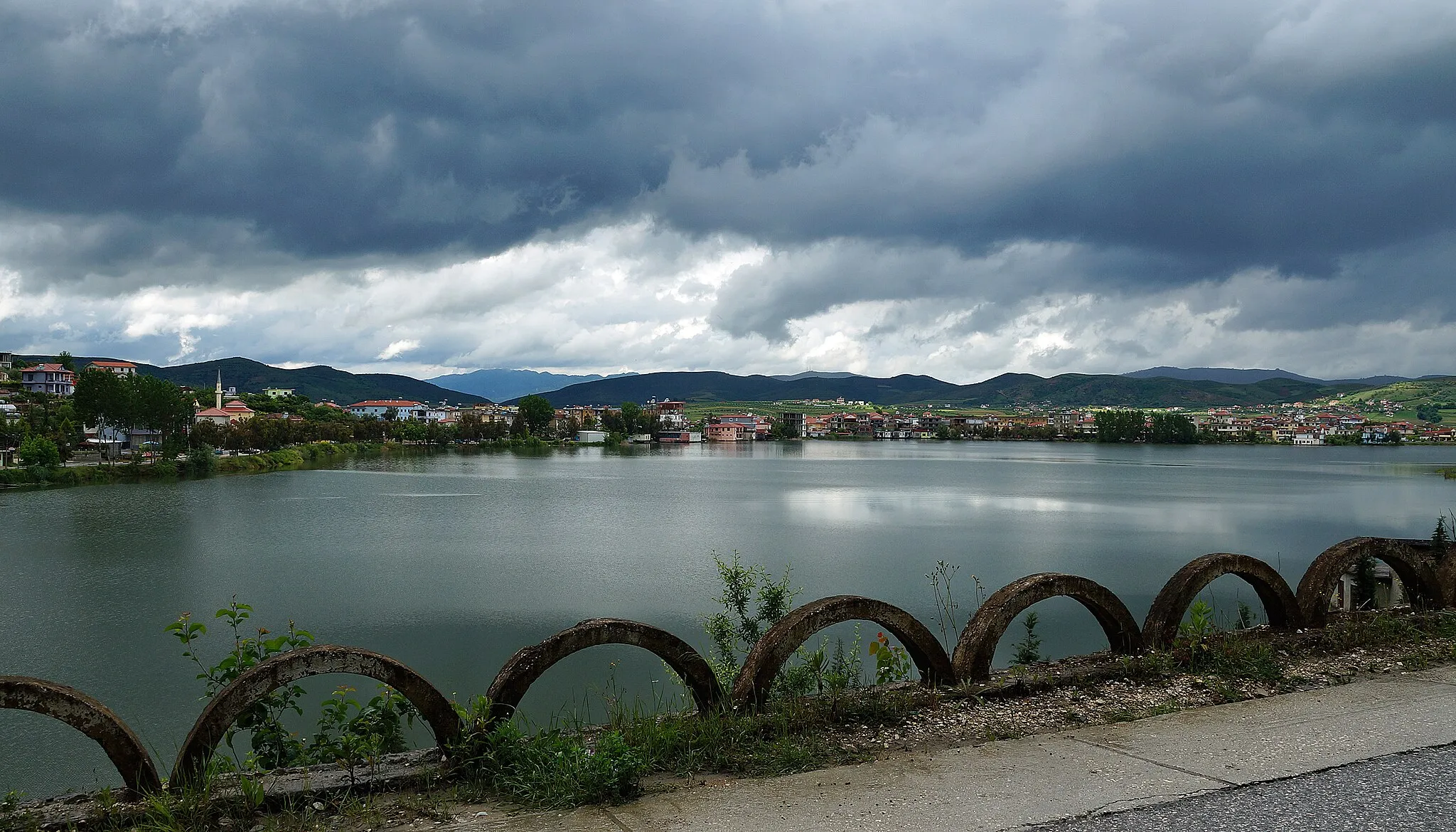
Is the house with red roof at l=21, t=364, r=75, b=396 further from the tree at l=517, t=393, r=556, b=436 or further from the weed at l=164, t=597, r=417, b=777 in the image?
the weed at l=164, t=597, r=417, b=777

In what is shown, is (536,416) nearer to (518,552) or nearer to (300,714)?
(518,552)

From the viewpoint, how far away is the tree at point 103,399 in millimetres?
74000

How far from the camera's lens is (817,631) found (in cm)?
464

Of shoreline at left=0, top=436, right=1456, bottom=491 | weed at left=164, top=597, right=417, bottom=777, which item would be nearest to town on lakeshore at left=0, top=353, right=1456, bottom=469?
shoreline at left=0, top=436, right=1456, bottom=491

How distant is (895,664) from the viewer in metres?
5.96

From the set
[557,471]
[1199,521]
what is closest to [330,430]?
[557,471]

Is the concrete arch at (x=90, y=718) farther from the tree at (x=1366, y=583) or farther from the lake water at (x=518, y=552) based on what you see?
the tree at (x=1366, y=583)

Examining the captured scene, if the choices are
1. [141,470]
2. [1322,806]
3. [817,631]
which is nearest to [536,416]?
[141,470]

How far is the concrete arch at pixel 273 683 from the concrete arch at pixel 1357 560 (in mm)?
6150

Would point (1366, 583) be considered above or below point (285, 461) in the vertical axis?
above

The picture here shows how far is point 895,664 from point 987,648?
92 centimetres

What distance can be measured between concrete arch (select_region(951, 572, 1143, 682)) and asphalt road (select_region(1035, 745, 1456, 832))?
1.52 metres

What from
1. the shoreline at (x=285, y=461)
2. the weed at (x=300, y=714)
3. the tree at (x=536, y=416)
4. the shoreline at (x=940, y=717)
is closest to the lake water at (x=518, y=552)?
the weed at (x=300, y=714)

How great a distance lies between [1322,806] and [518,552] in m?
27.5
